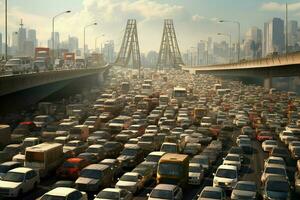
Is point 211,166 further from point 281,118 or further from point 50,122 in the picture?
point 281,118

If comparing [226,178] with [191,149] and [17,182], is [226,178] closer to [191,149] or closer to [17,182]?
[191,149]

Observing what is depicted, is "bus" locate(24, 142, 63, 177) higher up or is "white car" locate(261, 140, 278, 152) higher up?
"bus" locate(24, 142, 63, 177)

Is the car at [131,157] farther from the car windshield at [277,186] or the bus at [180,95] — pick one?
the bus at [180,95]

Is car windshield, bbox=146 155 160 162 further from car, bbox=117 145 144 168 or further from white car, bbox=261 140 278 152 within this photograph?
white car, bbox=261 140 278 152

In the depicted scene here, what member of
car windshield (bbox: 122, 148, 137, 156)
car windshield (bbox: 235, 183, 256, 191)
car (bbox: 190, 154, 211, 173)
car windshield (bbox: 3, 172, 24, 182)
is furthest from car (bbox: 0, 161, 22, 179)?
car windshield (bbox: 235, 183, 256, 191)

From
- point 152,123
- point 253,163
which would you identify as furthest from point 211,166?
point 152,123

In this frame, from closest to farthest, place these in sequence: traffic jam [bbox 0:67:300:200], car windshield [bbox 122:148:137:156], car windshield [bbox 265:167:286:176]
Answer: traffic jam [bbox 0:67:300:200], car windshield [bbox 265:167:286:176], car windshield [bbox 122:148:137:156]

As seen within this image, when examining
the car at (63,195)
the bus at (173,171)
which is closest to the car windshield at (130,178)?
the bus at (173,171)
